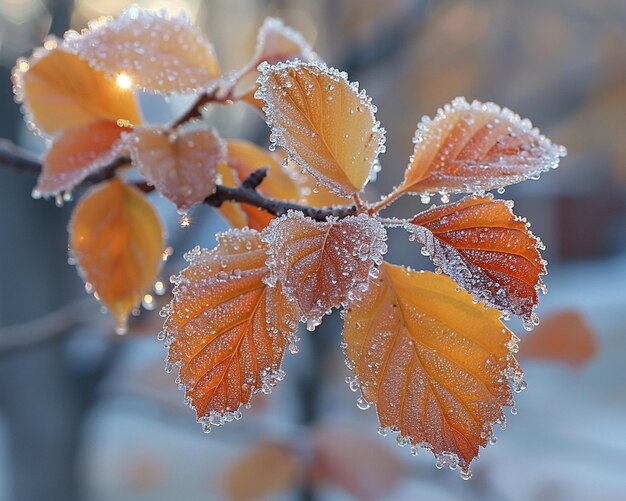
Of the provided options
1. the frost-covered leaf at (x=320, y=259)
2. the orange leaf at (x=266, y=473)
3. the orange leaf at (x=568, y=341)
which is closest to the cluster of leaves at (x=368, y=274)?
the frost-covered leaf at (x=320, y=259)

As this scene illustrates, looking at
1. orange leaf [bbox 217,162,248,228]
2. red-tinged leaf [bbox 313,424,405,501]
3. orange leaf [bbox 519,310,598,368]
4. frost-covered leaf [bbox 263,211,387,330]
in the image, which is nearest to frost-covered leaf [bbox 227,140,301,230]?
orange leaf [bbox 217,162,248,228]

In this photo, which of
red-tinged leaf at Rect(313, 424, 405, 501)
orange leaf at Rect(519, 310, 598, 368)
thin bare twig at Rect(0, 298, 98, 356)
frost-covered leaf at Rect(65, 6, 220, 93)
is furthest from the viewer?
red-tinged leaf at Rect(313, 424, 405, 501)

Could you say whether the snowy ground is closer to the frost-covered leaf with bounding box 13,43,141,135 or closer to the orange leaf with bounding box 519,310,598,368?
the orange leaf with bounding box 519,310,598,368

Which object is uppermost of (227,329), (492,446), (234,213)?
(492,446)

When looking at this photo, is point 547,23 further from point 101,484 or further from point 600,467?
point 101,484

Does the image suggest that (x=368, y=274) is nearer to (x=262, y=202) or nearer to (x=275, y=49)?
(x=262, y=202)

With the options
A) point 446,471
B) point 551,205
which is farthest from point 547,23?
point 551,205

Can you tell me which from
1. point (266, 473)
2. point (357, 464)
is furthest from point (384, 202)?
point (266, 473)
